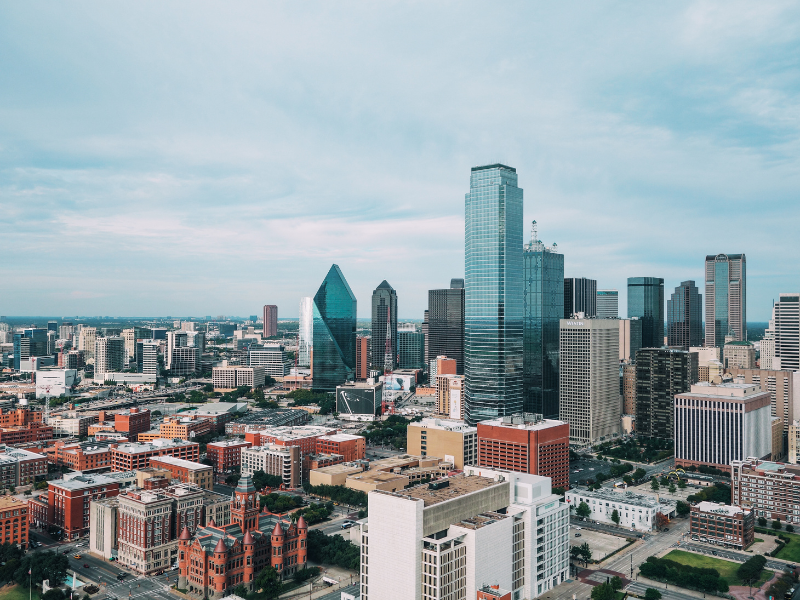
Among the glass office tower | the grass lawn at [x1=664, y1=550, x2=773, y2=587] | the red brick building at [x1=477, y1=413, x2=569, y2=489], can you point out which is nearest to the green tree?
the red brick building at [x1=477, y1=413, x2=569, y2=489]

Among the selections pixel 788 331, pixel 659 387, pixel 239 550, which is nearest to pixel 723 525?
pixel 239 550

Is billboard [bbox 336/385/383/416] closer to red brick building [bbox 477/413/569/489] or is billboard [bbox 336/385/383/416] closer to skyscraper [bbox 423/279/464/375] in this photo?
skyscraper [bbox 423/279/464/375]

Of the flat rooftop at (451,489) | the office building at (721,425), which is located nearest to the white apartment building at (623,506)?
the office building at (721,425)

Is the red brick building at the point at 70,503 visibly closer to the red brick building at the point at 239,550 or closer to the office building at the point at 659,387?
the red brick building at the point at 239,550

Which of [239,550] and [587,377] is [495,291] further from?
[239,550]

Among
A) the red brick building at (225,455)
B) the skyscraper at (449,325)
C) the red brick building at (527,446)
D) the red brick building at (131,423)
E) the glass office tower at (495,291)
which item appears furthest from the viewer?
the skyscraper at (449,325)

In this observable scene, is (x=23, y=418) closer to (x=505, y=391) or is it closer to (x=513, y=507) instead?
(x=505, y=391)
